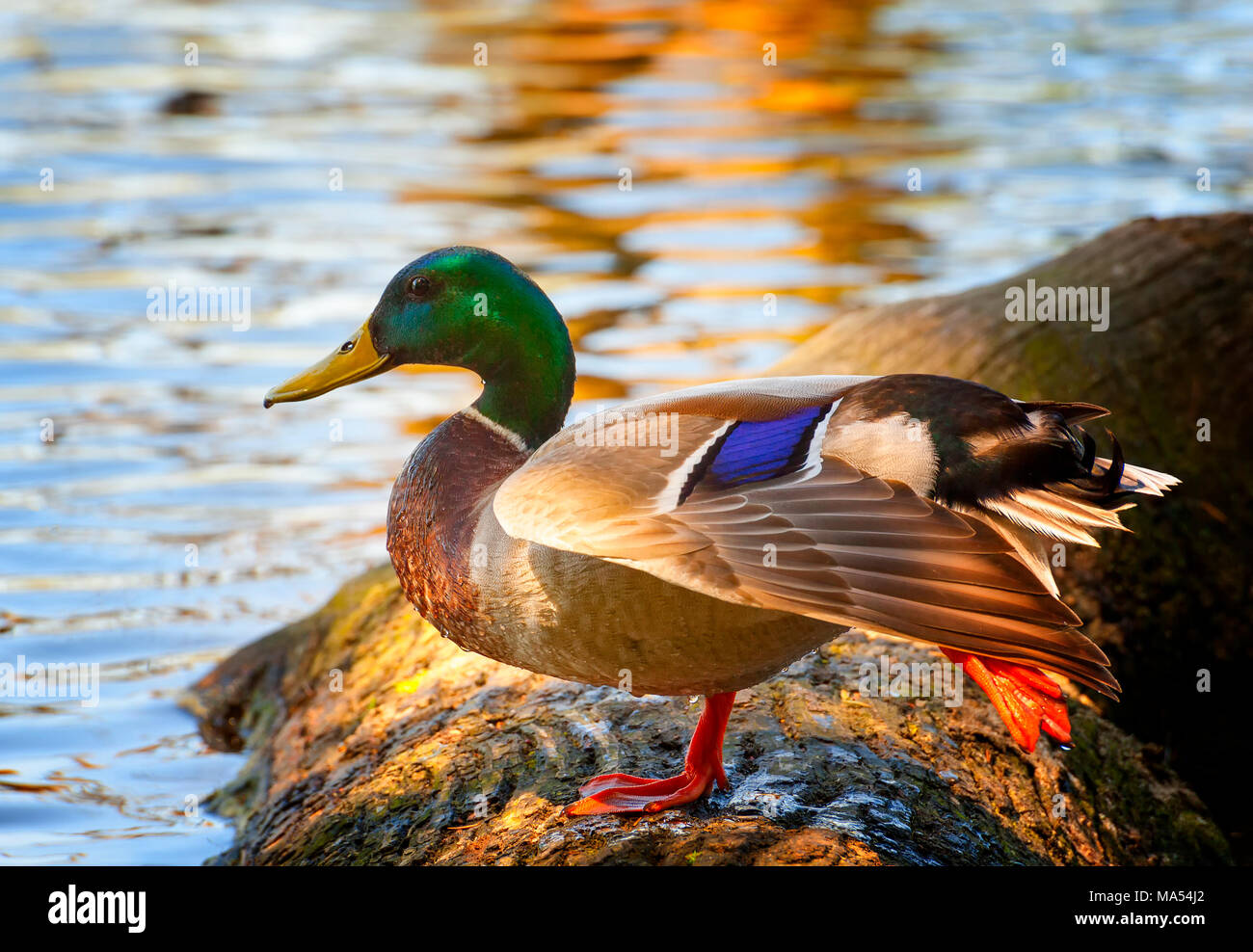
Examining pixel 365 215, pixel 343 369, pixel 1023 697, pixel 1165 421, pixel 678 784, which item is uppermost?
pixel 365 215

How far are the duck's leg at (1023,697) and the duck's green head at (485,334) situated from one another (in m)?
1.23

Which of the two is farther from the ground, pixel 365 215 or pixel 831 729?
pixel 365 215

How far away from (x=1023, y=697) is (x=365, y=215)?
8706 millimetres

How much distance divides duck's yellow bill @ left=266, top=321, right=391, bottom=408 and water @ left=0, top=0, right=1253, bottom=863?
5.64 ft

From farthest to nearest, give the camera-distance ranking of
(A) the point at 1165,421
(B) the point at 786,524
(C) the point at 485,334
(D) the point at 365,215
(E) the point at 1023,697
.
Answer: (D) the point at 365,215
(A) the point at 1165,421
(C) the point at 485,334
(E) the point at 1023,697
(B) the point at 786,524

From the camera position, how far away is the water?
6449mm

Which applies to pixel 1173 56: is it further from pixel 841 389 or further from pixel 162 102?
pixel 841 389

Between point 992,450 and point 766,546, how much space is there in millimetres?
583

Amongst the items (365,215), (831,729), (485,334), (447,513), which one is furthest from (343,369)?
(365,215)

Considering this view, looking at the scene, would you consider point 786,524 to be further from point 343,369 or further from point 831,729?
point 343,369

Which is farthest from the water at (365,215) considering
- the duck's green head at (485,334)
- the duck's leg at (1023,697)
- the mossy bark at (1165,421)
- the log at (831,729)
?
the mossy bark at (1165,421)

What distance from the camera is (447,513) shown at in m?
3.65

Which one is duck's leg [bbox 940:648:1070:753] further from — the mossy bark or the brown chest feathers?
the mossy bark

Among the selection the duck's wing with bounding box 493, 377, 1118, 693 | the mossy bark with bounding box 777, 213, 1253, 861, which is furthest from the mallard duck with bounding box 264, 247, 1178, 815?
the mossy bark with bounding box 777, 213, 1253, 861
